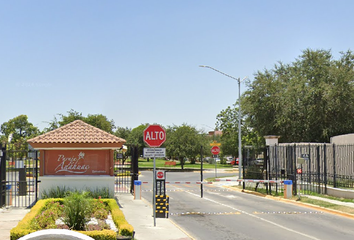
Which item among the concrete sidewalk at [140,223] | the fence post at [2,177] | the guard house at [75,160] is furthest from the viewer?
the guard house at [75,160]

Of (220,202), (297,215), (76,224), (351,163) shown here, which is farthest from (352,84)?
(76,224)

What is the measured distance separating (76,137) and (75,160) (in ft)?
3.29

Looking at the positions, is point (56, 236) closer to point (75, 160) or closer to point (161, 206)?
point (161, 206)

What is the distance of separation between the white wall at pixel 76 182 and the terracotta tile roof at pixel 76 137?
1527 mm

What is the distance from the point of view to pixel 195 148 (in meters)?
60.2

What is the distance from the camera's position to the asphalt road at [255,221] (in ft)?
43.7

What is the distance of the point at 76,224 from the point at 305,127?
3476 centimetres

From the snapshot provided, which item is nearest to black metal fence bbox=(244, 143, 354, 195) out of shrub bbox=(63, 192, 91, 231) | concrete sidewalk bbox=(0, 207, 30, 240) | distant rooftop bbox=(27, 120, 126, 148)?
distant rooftop bbox=(27, 120, 126, 148)

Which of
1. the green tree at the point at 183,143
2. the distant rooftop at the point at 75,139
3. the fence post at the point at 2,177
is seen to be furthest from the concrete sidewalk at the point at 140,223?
the green tree at the point at 183,143

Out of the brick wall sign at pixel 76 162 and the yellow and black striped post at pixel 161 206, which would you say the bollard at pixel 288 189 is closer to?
the brick wall sign at pixel 76 162

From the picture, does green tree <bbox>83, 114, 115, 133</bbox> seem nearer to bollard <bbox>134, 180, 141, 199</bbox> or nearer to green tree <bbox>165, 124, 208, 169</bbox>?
green tree <bbox>165, 124, 208, 169</bbox>

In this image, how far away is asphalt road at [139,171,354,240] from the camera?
13320 mm

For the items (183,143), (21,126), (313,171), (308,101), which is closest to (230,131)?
(183,143)

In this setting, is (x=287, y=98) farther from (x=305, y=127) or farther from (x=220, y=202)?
(x=220, y=202)
